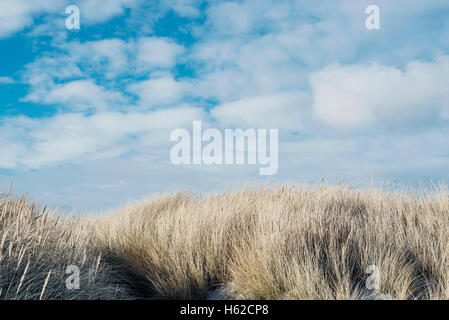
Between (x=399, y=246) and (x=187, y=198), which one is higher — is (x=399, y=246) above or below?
below

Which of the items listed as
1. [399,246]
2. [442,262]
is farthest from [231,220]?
[442,262]

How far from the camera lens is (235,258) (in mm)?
4371

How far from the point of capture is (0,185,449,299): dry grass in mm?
3660

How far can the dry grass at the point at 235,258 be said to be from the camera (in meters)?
3.66

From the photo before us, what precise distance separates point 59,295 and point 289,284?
2.27 m

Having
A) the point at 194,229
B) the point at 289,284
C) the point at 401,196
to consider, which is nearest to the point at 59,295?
the point at 194,229

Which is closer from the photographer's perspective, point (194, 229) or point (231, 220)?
point (194, 229)

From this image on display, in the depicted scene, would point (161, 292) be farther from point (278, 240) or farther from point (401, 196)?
point (401, 196)

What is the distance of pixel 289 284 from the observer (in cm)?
361
